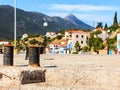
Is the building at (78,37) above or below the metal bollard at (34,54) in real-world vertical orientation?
above

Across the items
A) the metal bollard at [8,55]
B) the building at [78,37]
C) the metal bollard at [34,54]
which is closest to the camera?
the metal bollard at [34,54]

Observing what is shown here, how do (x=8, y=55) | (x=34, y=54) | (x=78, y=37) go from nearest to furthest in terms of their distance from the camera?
(x=34, y=54)
(x=8, y=55)
(x=78, y=37)

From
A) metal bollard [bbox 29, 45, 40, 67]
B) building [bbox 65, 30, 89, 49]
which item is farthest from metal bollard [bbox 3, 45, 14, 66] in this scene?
building [bbox 65, 30, 89, 49]

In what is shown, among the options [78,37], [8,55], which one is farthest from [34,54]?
[78,37]

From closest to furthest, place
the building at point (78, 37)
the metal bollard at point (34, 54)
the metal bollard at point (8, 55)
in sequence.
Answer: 1. the metal bollard at point (34, 54)
2. the metal bollard at point (8, 55)
3. the building at point (78, 37)

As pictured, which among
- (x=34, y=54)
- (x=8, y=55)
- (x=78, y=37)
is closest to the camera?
(x=34, y=54)

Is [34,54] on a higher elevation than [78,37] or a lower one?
lower

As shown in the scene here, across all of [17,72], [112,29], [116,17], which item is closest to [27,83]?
[17,72]

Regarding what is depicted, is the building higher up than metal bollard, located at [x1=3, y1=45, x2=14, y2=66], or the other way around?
the building

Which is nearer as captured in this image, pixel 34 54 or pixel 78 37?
pixel 34 54

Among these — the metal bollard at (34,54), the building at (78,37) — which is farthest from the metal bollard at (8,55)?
the building at (78,37)

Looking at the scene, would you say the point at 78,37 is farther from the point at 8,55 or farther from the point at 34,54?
the point at 34,54

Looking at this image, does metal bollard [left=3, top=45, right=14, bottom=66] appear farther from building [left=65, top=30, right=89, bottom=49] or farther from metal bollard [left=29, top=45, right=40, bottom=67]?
building [left=65, top=30, right=89, bottom=49]

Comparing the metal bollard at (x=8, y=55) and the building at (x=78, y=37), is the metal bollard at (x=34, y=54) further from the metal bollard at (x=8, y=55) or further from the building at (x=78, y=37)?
the building at (x=78, y=37)
